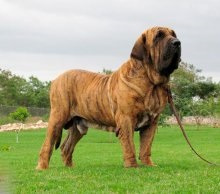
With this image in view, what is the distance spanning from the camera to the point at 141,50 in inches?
320

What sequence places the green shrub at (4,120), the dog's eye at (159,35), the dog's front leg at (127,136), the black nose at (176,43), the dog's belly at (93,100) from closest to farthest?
1. the black nose at (176,43)
2. the dog's eye at (159,35)
3. the dog's front leg at (127,136)
4. the dog's belly at (93,100)
5. the green shrub at (4,120)

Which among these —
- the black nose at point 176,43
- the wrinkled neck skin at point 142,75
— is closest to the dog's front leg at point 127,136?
the wrinkled neck skin at point 142,75

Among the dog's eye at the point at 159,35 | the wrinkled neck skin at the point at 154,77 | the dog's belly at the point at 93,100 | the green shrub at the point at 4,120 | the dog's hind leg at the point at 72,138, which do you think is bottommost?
the green shrub at the point at 4,120

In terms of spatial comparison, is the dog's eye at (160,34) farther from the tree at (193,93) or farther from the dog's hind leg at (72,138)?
the tree at (193,93)

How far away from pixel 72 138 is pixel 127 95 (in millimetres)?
2034

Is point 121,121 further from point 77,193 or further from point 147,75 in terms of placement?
point 77,193

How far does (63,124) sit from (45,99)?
75.2m

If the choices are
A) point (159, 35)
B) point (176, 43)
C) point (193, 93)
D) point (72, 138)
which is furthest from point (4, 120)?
point (176, 43)

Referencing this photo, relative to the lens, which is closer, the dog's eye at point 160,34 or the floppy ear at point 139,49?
the dog's eye at point 160,34

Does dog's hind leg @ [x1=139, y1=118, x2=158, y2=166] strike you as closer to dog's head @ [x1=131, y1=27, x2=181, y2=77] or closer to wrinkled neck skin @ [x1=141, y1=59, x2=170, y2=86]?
wrinkled neck skin @ [x1=141, y1=59, x2=170, y2=86]

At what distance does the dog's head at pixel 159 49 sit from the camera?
24.5 feet

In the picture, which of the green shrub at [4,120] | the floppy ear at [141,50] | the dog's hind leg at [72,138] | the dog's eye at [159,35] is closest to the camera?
the dog's eye at [159,35]

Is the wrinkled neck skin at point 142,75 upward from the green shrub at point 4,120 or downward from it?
upward

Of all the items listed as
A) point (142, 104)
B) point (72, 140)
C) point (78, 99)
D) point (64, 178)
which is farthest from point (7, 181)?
point (72, 140)
